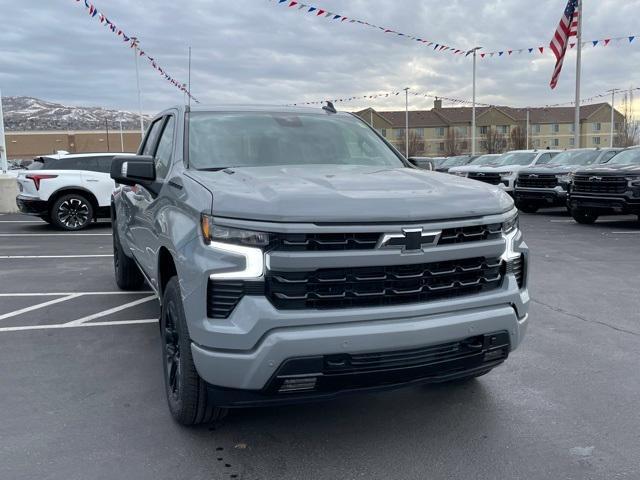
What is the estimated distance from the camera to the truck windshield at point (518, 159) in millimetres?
18941

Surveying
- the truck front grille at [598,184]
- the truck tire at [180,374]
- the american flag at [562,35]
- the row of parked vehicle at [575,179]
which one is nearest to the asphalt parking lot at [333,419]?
the truck tire at [180,374]

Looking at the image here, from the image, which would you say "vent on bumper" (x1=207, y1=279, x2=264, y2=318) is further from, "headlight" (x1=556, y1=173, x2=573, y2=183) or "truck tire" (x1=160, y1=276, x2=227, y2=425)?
"headlight" (x1=556, y1=173, x2=573, y2=183)

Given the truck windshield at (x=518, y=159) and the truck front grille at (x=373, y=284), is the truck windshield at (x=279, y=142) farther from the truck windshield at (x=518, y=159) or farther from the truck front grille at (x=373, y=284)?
the truck windshield at (x=518, y=159)

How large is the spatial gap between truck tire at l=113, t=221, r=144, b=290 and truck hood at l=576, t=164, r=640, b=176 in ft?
32.0

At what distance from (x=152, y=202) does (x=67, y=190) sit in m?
10.0

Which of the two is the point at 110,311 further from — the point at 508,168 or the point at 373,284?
the point at 508,168

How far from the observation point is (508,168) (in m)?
17.5

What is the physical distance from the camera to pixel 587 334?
16.7 ft

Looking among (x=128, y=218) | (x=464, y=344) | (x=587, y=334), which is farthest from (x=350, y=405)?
(x=128, y=218)

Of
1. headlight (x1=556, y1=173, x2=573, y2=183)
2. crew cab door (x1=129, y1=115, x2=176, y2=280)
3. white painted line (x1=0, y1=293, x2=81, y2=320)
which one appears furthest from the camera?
headlight (x1=556, y1=173, x2=573, y2=183)

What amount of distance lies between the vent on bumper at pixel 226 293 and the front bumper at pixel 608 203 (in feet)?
36.9

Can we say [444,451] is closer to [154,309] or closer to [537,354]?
[537,354]

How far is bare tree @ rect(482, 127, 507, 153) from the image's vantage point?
84.5 metres

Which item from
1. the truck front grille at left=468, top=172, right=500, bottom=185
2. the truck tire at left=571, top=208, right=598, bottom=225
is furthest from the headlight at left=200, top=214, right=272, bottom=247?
the truck front grille at left=468, top=172, right=500, bottom=185
